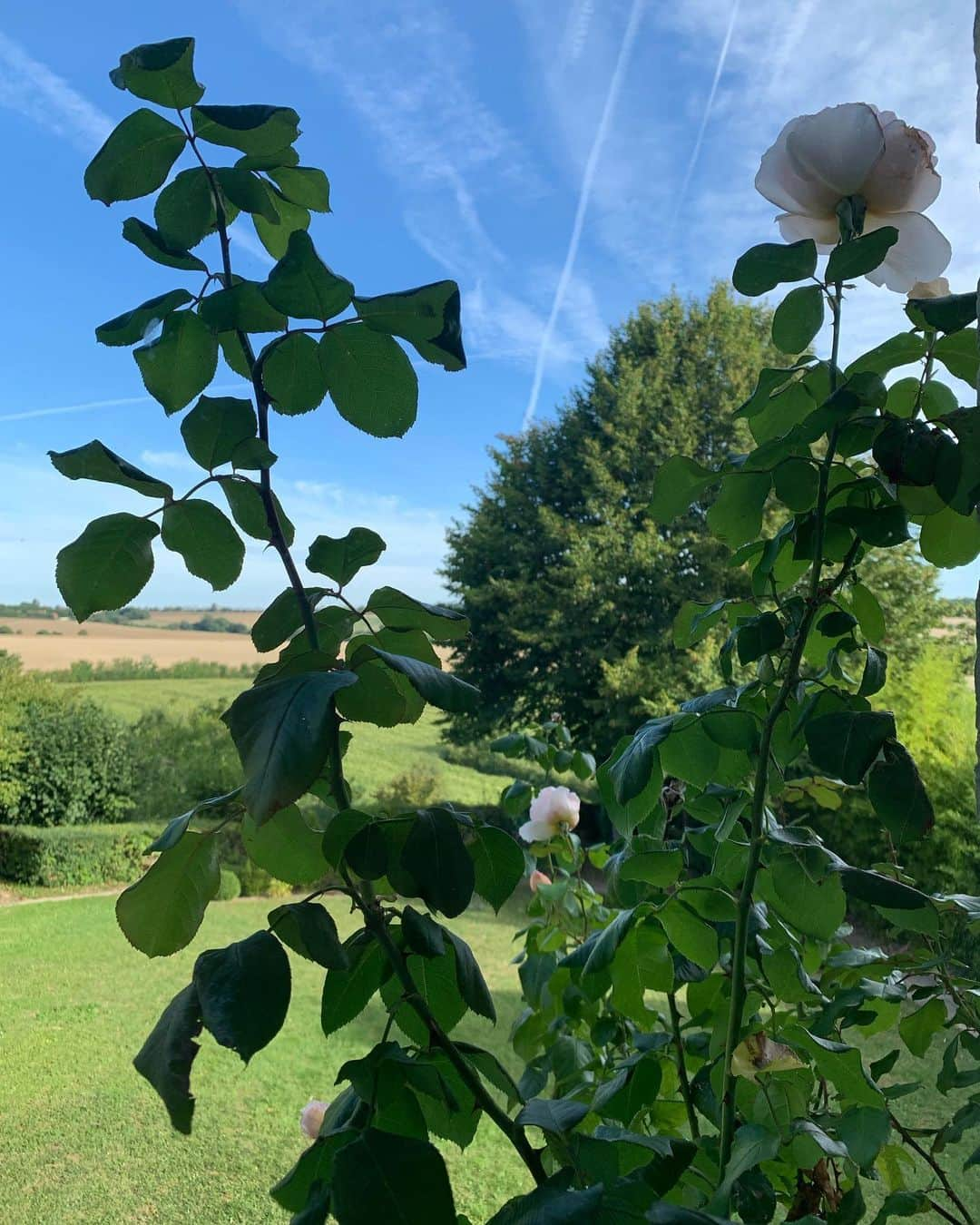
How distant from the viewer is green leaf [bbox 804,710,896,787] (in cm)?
29

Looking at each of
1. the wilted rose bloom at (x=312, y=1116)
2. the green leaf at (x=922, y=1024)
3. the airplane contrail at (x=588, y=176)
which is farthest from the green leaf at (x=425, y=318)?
the airplane contrail at (x=588, y=176)

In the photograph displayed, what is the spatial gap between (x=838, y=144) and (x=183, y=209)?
255 millimetres

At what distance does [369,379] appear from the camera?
27cm

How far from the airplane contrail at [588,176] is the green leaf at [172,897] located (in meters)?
7.34

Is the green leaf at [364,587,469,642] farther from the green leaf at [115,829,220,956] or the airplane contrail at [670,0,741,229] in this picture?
the airplane contrail at [670,0,741,229]

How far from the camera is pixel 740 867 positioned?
0.42 metres

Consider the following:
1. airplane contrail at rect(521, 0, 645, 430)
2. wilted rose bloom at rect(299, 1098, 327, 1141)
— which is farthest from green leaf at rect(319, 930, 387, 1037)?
airplane contrail at rect(521, 0, 645, 430)

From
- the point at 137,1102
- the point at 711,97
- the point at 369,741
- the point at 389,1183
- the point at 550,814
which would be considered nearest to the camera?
the point at 389,1183

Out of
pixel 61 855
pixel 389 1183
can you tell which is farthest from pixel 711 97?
pixel 61 855

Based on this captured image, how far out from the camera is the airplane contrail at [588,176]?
6789 mm

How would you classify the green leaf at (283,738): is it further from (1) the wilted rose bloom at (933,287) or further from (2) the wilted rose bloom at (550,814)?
(2) the wilted rose bloom at (550,814)

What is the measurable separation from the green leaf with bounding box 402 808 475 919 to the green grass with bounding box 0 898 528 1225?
1.88m

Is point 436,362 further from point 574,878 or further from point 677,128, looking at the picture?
point 677,128

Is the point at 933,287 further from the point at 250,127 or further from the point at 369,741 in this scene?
the point at 369,741
